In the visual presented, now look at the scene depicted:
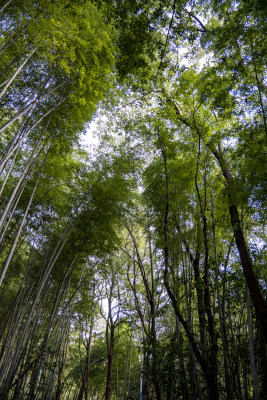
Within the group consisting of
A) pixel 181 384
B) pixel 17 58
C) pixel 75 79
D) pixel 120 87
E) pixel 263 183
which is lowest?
pixel 181 384

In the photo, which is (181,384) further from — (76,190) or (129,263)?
(76,190)

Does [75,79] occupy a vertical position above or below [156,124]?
above

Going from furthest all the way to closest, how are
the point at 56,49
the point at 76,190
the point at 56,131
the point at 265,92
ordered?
the point at 76,190 < the point at 56,131 < the point at 265,92 < the point at 56,49

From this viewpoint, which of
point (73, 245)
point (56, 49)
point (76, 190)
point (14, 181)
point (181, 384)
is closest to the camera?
point (56, 49)

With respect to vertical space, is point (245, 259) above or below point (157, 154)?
below

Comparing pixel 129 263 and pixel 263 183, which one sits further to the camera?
pixel 129 263

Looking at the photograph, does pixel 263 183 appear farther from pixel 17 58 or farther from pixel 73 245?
pixel 73 245

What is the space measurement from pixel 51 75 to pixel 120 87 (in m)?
1.85

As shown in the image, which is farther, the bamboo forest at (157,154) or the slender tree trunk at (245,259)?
the slender tree trunk at (245,259)

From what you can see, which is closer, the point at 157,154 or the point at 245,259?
the point at 245,259

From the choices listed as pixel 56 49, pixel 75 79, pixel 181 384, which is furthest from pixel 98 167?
pixel 181 384

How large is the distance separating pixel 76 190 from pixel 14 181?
4.35ft

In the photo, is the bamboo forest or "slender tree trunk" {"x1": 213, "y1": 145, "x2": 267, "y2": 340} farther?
"slender tree trunk" {"x1": 213, "y1": 145, "x2": 267, "y2": 340}

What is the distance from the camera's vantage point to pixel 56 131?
428 cm
